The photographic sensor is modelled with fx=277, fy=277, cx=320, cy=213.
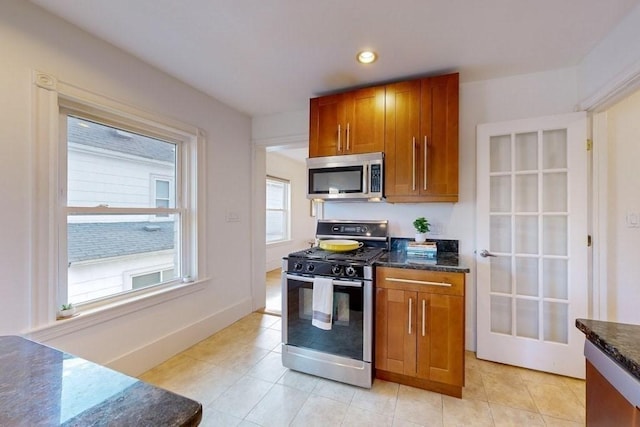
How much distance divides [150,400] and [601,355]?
1.19 m

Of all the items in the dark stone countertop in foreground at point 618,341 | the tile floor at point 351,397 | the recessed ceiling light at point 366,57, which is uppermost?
the recessed ceiling light at point 366,57

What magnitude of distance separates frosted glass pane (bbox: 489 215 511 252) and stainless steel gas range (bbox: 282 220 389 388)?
1.02 meters

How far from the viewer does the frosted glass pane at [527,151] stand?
7.34ft

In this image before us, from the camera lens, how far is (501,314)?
2.32 metres

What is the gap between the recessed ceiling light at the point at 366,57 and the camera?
6.57 ft

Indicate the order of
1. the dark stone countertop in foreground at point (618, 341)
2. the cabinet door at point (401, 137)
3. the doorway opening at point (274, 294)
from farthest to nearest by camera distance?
the doorway opening at point (274, 294), the cabinet door at point (401, 137), the dark stone countertop in foreground at point (618, 341)

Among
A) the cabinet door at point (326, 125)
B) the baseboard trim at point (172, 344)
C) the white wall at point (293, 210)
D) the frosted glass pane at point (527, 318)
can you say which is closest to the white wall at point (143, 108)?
the baseboard trim at point (172, 344)

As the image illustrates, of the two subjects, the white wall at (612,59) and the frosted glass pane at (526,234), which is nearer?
the white wall at (612,59)

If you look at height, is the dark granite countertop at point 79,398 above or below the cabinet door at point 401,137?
below

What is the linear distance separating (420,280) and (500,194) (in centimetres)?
114

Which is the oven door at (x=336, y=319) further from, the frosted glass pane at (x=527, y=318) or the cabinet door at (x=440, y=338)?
the frosted glass pane at (x=527, y=318)

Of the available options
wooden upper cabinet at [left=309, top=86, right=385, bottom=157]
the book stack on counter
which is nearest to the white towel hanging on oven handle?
the book stack on counter

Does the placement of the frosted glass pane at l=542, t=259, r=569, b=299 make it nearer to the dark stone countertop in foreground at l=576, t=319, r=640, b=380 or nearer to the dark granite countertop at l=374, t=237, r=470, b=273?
the dark granite countertop at l=374, t=237, r=470, b=273

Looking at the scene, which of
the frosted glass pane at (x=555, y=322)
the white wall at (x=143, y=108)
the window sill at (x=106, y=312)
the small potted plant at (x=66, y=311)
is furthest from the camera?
the frosted glass pane at (x=555, y=322)
